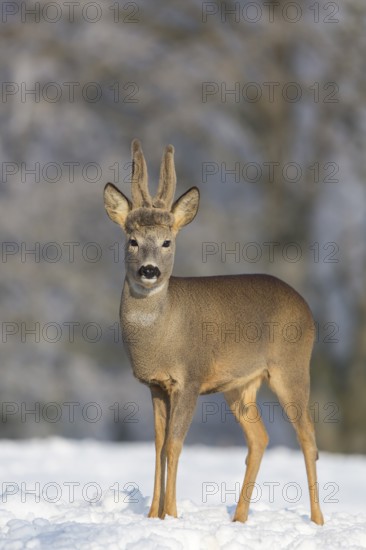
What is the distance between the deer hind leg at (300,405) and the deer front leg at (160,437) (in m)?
0.85

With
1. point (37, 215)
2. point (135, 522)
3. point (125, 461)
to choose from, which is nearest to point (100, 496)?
point (135, 522)

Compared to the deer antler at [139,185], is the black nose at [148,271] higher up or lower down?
lower down

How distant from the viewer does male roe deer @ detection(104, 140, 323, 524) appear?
27.3ft

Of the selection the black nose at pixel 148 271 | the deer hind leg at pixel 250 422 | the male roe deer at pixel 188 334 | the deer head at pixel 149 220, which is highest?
the deer head at pixel 149 220

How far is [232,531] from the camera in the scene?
324 inches

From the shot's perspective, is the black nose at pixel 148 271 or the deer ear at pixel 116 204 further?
the deer ear at pixel 116 204

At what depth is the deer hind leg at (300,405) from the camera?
8.93 m

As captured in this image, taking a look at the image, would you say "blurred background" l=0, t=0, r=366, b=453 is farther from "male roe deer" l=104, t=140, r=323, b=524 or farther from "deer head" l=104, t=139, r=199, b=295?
"deer head" l=104, t=139, r=199, b=295

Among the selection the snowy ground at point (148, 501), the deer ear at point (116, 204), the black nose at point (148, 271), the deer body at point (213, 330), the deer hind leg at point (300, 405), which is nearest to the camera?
the snowy ground at point (148, 501)

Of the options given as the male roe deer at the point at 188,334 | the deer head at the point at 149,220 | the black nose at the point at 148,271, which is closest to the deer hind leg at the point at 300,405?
the male roe deer at the point at 188,334

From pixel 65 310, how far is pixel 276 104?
509 cm

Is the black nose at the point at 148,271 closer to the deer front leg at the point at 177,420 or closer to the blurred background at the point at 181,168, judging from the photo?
the deer front leg at the point at 177,420

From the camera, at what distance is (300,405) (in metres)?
8.98

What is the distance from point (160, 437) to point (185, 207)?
158 cm
